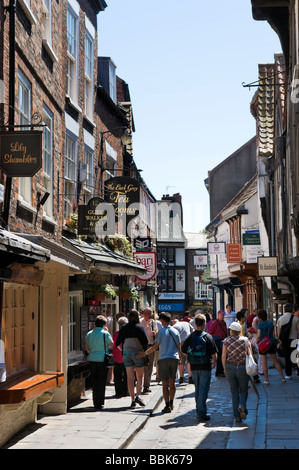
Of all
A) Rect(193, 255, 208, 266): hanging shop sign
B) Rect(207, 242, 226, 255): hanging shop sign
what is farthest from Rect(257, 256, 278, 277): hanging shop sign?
Rect(193, 255, 208, 266): hanging shop sign

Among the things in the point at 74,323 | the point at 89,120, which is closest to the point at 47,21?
the point at 89,120

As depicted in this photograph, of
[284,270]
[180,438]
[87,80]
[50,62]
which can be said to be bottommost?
[180,438]

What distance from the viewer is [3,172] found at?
32.7 feet

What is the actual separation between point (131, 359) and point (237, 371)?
8.45 feet

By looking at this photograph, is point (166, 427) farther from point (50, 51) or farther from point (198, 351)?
point (50, 51)

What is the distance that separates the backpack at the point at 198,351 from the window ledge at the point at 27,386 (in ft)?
7.21

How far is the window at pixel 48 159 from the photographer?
1355cm

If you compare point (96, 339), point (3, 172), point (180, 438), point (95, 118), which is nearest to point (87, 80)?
point (95, 118)

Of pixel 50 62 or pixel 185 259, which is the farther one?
pixel 185 259

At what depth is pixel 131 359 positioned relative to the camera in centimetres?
1369

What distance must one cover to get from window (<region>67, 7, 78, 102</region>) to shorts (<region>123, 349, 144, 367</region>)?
7041mm
